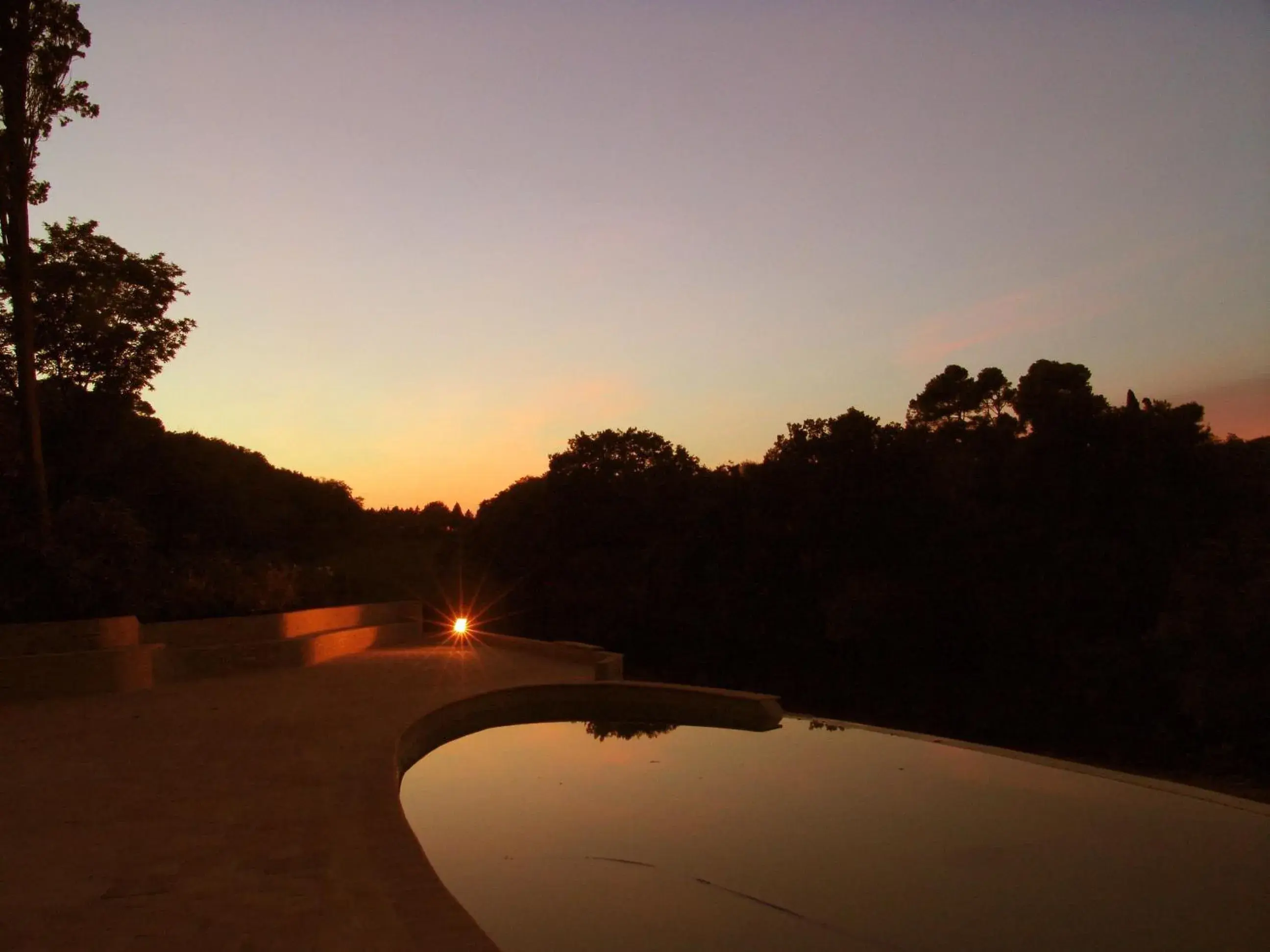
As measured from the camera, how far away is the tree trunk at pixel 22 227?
1150 centimetres

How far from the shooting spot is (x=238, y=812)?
5.34 m

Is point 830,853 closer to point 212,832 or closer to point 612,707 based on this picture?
point 212,832

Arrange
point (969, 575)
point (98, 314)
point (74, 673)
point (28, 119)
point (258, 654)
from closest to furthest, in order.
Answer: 1. point (74, 673)
2. point (28, 119)
3. point (258, 654)
4. point (98, 314)
5. point (969, 575)

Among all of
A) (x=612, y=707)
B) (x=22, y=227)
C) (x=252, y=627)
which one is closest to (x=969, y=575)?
(x=612, y=707)

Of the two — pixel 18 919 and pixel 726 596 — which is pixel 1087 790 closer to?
pixel 18 919

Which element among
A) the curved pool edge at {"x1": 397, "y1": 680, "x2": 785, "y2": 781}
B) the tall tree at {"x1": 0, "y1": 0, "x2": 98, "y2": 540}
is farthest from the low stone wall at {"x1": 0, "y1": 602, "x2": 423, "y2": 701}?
the curved pool edge at {"x1": 397, "y1": 680, "x2": 785, "y2": 781}

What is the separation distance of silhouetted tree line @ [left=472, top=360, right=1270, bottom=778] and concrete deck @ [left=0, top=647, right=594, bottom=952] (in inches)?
594

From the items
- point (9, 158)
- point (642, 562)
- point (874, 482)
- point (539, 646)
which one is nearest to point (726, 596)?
point (642, 562)

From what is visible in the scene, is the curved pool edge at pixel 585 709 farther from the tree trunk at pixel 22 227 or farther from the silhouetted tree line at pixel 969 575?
the silhouetted tree line at pixel 969 575

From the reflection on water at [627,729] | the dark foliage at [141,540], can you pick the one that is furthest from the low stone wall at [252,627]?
the reflection on water at [627,729]

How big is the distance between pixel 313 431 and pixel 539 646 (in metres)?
9.84

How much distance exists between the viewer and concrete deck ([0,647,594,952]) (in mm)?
3598

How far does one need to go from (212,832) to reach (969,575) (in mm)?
20193

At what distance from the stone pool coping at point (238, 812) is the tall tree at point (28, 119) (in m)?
4.71
